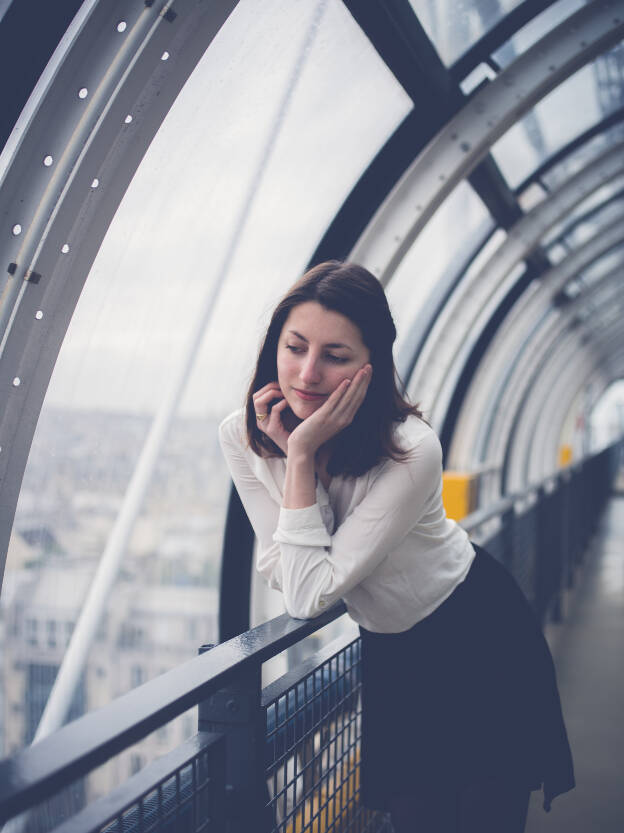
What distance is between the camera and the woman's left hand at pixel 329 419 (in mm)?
1697

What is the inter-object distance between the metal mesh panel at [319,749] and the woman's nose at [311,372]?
68 cm

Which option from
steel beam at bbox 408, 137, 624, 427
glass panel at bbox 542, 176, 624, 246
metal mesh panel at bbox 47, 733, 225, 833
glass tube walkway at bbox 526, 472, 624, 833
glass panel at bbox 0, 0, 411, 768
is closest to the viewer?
Result: metal mesh panel at bbox 47, 733, 225, 833

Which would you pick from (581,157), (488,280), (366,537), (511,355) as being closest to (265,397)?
(366,537)

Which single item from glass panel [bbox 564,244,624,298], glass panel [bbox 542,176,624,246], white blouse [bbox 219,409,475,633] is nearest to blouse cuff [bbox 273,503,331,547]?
white blouse [bbox 219,409,475,633]

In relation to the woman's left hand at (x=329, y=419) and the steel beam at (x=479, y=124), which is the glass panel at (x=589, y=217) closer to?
the steel beam at (x=479, y=124)

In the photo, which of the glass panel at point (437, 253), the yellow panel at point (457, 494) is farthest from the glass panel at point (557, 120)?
the yellow panel at point (457, 494)

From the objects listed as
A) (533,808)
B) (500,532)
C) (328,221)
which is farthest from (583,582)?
(328,221)

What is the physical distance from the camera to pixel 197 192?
3.58m

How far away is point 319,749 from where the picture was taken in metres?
1.80

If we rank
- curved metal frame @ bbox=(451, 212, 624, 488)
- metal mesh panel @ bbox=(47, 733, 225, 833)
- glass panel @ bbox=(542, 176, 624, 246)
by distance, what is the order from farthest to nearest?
curved metal frame @ bbox=(451, 212, 624, 488) < glass panel @ bbox=(542, 176, 624, 246) < metal mesh panel @ bbox=(47, 733, 225, 833)

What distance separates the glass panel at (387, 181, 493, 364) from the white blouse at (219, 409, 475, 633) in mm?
3820

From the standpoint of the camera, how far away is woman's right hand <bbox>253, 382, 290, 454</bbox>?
71.1 inches

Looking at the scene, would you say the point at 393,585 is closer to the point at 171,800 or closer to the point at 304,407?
the point at 304,407

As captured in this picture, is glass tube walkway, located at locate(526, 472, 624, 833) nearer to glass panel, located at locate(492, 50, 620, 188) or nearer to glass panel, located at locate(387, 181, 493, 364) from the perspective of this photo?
glass panel, located at locate(387, 181, 493, 364)
